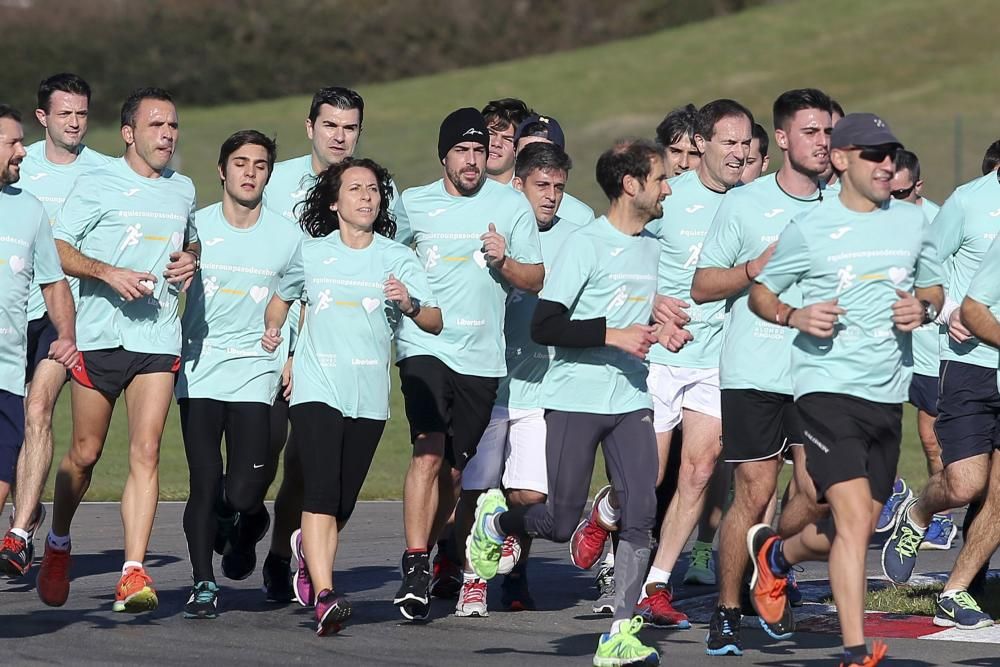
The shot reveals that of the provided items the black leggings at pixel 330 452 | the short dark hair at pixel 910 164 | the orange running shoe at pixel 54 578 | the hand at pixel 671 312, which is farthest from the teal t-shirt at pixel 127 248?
the short dark hair at pixel 910 164

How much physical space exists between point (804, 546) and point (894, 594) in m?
2.10

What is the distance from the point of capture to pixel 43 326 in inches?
420

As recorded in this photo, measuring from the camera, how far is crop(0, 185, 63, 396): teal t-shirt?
8.38 meters

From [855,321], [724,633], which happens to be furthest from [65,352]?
[855,321]

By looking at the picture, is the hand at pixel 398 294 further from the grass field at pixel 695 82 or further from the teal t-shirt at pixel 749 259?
the grass field at pixel 695 82

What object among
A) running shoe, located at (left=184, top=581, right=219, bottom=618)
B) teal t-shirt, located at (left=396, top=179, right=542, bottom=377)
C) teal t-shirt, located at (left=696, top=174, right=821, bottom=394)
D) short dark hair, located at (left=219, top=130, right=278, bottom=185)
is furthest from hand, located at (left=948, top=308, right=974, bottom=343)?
running shoe, located at (left=184, top=581, right=219, bottom=618)

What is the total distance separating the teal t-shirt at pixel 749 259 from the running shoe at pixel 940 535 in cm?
358

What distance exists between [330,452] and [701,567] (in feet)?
8.77

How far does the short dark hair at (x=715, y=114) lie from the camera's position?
9898 millimetres

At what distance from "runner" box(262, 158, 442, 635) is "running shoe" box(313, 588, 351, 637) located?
39 millimetres

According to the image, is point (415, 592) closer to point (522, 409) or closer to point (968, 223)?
point (522, 409)

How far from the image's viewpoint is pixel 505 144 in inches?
418

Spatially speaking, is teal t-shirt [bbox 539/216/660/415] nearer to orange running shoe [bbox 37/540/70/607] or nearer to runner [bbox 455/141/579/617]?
runner [bbox 455/141/579/617]

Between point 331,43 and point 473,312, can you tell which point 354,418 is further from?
point 331,43
